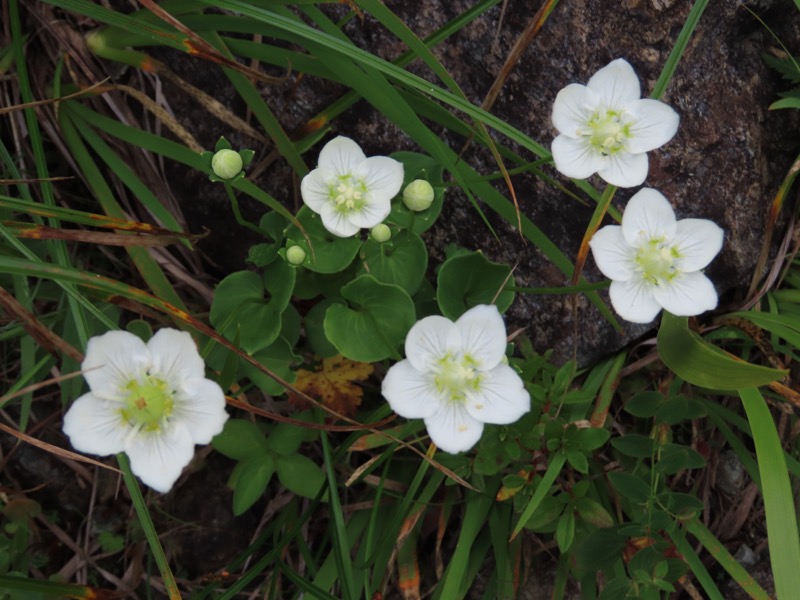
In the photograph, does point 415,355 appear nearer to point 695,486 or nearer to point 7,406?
point 695,486

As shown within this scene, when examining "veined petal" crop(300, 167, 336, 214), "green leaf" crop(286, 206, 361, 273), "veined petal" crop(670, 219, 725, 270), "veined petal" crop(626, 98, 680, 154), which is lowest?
"green leaf" crop(286, 206, 361, 273)

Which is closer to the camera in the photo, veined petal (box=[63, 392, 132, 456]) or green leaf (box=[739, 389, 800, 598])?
veined petal (box=[63, 392, 132, 456])

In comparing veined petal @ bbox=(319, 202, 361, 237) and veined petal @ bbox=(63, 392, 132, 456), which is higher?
veined petal @ bbox=(319, 202, 361, 237)

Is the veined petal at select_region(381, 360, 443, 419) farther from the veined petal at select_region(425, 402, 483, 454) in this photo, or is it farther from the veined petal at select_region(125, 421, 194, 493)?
the veined petal at select_region(125, 421, 194, 493)

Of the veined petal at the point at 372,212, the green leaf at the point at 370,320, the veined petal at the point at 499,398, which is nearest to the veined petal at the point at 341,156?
the veined petal at the point at 372,212

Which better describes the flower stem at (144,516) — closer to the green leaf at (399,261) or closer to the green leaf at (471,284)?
the green leaf at (399,261)

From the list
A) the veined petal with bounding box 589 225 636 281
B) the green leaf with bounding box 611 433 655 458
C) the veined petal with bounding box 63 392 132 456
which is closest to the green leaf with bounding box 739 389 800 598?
the green leaf with bounding box 611 433 655 458
